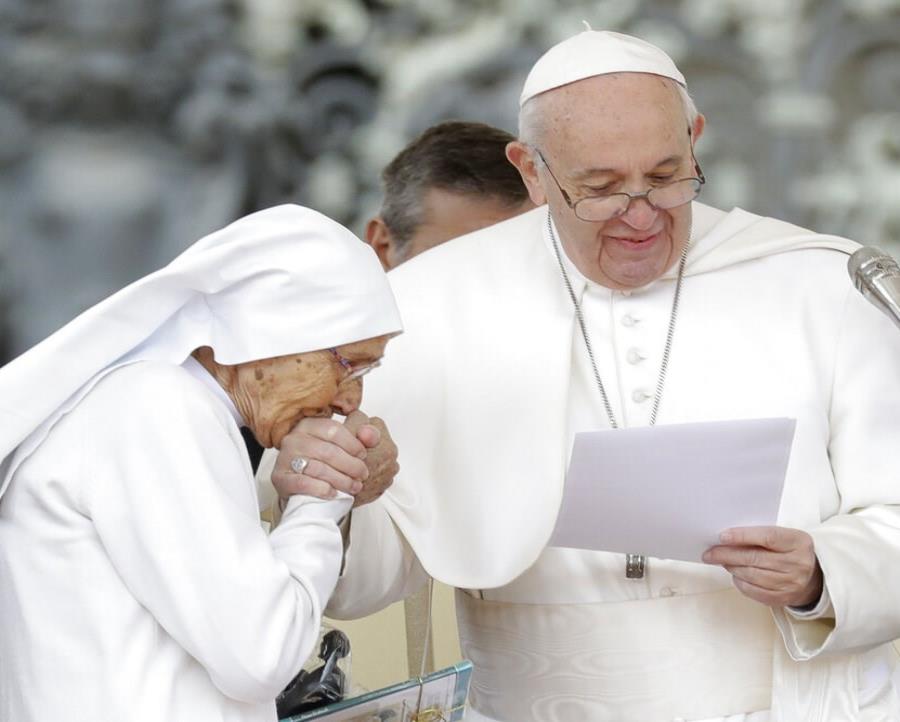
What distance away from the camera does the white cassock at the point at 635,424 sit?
3256 mm

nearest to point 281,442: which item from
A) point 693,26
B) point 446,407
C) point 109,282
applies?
point 446,407

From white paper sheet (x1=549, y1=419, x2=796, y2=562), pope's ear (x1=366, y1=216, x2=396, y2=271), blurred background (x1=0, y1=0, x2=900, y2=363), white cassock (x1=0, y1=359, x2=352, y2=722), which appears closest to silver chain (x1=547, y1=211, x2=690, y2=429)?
white paper sheet (x1=549, y1=419, x2=796, y2=562)

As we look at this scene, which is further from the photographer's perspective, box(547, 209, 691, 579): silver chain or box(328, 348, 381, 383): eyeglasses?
box(547, 209, 691, 579): silver chain

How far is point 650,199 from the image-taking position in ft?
10.7

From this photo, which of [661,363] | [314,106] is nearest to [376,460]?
[661,363]

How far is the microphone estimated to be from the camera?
111 inches

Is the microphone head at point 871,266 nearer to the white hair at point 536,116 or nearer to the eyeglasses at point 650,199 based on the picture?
the eyeglasses at point 650,199

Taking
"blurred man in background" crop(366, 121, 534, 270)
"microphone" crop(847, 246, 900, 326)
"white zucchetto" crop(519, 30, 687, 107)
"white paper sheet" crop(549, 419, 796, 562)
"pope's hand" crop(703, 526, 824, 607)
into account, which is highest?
"blurred man in background" crop(366, 121, 534, 270)

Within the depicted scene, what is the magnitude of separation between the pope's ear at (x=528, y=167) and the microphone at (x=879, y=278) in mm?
903

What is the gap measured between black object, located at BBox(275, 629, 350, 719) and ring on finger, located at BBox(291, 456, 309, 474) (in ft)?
1.71

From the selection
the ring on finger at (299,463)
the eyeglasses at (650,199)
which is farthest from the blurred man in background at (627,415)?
the ring on finger at (299,463)

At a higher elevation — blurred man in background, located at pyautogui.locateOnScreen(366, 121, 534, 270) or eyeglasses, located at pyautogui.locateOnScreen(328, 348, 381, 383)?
blurred man in background, located at pyautogui.locateOnScreen(366, 121, 534, 270)

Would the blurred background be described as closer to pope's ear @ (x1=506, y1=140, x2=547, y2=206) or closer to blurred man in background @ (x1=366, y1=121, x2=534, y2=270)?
blurred man in background @ (x1=366, y1=121, x2=534, y2=270)

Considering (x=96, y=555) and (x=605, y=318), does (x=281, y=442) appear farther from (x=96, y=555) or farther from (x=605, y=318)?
(x=605, y=318)
